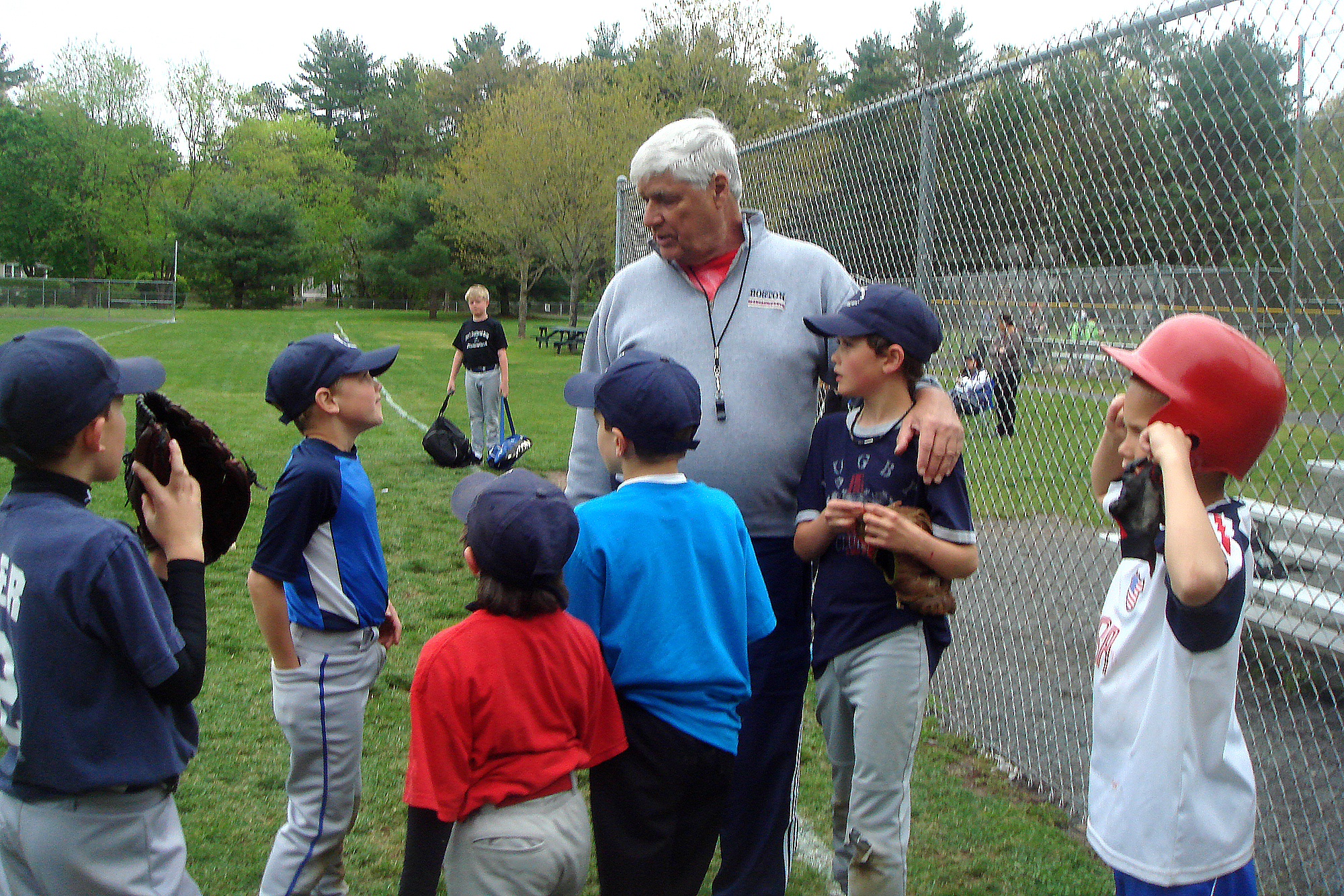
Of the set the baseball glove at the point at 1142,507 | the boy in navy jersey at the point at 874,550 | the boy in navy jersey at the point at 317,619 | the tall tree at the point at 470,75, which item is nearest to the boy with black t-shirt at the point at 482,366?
the boy in navy jersey at the point at 317,619

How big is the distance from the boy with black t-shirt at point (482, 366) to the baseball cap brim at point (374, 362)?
281 inches

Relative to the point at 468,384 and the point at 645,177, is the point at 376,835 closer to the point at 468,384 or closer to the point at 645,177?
the point at 645,177

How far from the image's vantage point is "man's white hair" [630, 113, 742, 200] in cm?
265

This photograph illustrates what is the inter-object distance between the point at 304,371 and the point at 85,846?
1360 mm

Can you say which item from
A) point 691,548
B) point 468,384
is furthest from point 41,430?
point 468,384

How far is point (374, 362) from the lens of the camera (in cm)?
306

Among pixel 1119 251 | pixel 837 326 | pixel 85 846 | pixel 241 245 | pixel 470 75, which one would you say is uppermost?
pixel 470 75

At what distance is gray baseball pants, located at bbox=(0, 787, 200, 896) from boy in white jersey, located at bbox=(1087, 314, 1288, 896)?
1969mm

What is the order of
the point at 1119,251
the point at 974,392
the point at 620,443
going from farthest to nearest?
the point at 974,392 → the point at 1119,251 → the point at 620,443

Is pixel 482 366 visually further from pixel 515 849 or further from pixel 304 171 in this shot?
pixel 304 171

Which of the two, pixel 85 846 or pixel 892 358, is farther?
pixel 892 358

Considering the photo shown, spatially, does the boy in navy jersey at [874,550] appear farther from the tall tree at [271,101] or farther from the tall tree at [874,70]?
the tall tree at [271,101]

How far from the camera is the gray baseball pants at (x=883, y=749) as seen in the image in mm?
2465

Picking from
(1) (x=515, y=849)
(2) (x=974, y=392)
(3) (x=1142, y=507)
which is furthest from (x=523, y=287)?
(3) (x=1142, y=507)
